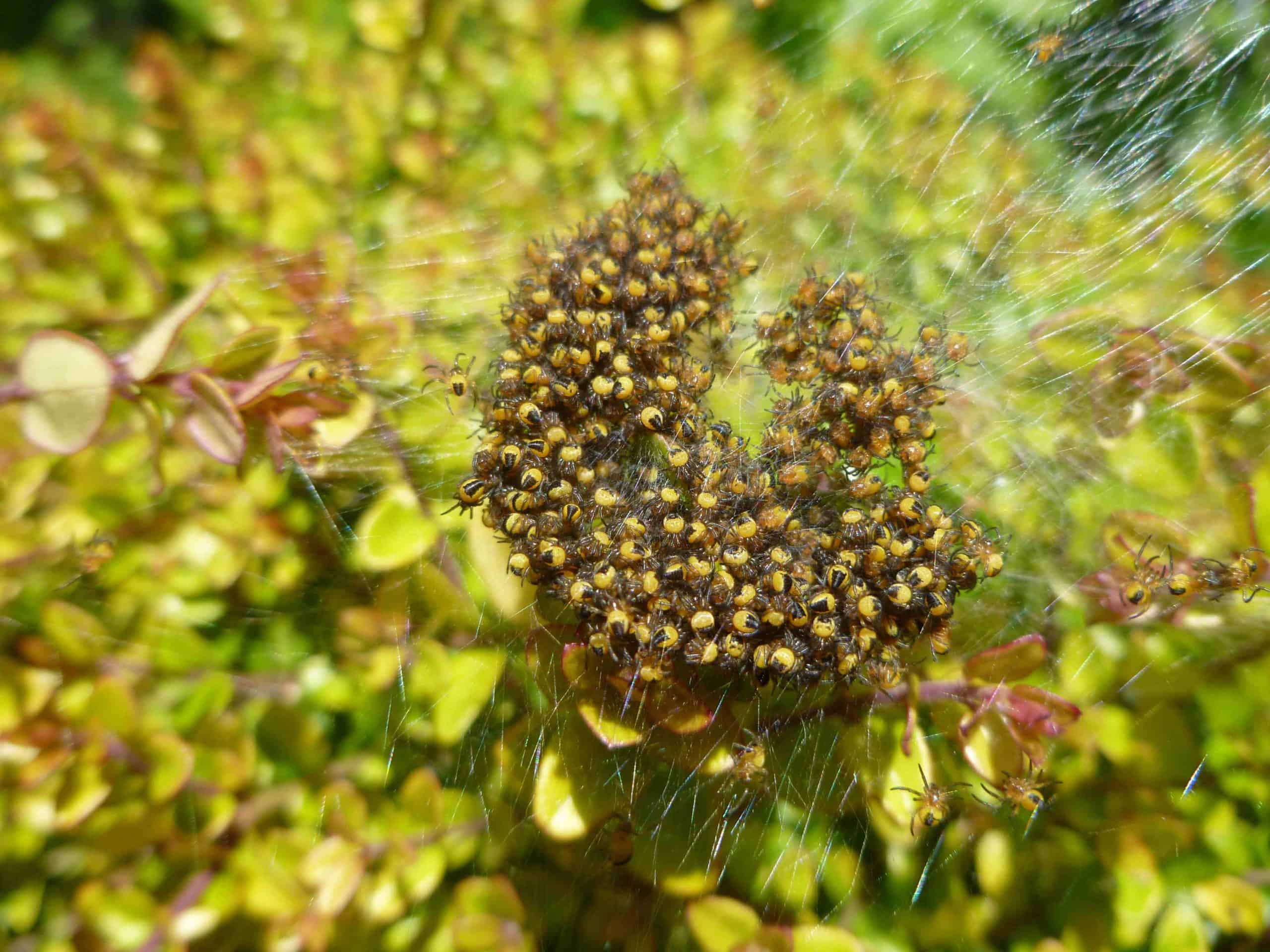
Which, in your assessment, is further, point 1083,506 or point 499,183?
point 499,183

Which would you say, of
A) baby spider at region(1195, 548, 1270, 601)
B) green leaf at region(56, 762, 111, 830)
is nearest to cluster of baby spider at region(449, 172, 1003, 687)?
baby spider at region(1195, 548, 1270, 601)

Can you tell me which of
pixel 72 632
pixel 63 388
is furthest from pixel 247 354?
pixel 72 632

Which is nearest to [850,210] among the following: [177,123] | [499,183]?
[499,183]

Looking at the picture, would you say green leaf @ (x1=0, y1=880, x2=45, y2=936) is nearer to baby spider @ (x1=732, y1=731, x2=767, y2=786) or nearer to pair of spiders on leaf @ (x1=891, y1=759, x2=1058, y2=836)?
baby spider @ (x1=732, y1=731, x2=767, y2=786)

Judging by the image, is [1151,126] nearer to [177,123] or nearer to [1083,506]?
[1083,506]

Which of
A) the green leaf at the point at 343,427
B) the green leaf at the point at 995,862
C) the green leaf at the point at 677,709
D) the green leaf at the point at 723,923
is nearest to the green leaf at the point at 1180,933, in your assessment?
the green leaf at the point at 995,862

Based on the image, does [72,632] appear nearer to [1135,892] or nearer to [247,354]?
[247,354]
